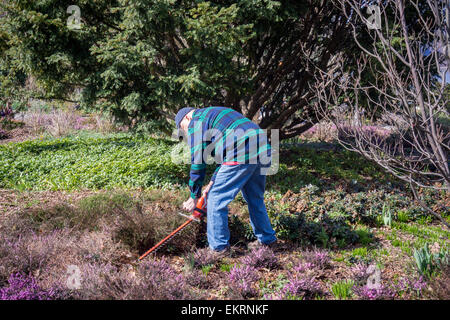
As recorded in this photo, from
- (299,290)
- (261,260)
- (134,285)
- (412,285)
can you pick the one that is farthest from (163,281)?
(412,285)

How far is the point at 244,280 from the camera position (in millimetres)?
2682

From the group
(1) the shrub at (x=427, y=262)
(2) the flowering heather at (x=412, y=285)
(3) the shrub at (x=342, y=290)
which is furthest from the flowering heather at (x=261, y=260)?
(1) the shrub at (x=427, y=262)

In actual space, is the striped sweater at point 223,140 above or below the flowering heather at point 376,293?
above

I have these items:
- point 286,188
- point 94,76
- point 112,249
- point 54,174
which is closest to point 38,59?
point 94,76

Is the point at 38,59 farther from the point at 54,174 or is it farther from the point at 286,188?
the point at 286,188

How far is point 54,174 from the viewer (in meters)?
6.16

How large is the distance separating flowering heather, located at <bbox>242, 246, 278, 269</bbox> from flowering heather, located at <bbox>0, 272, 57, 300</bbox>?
163 cm

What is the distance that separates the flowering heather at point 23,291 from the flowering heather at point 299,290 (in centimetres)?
169

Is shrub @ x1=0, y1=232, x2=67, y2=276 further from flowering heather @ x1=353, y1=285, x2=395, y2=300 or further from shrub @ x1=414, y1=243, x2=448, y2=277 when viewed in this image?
shrub @ x1=414, y1=243, x2=448, y2=277

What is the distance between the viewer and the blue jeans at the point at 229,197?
308cm

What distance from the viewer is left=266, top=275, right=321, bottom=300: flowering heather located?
2519mm

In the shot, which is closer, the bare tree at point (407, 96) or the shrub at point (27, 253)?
the bare tree at point (407, 96)

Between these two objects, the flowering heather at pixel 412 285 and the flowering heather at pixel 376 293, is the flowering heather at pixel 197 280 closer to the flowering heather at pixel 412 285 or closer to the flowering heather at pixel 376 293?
the flowering heather at pixel 376 293

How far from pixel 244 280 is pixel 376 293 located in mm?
1022
